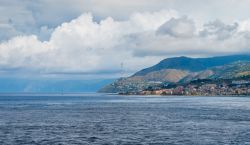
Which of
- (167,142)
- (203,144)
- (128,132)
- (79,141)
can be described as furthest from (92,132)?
(203,144)

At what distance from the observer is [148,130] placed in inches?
5039

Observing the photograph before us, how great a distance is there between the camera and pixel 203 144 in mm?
98250

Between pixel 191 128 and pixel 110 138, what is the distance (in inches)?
1324

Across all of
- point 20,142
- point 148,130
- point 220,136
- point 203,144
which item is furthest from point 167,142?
point 20,142

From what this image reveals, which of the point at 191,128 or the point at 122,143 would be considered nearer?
the point at 122,143

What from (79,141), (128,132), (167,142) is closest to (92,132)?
(128,132)

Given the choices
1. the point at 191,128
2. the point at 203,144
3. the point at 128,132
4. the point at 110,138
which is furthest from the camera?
the point at 191,128

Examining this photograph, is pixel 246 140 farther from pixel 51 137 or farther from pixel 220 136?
pixel 51 137

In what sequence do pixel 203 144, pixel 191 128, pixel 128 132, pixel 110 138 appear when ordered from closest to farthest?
pixel 203 144, pixel 110 138, pixel 128 132, pixel 191 128

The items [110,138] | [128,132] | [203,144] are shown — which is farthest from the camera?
[128,132]

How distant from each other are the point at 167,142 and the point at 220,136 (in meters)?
18.0

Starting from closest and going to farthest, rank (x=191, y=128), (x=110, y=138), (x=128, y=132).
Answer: (x=110, y=138) < (x=128, y=132) < (x=191, y=128)

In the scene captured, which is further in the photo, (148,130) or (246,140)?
(148,130)

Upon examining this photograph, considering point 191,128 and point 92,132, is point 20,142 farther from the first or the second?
point 191,128
